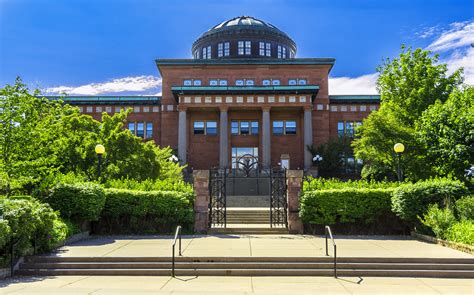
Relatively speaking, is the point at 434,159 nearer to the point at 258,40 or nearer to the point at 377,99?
the point at 377,99

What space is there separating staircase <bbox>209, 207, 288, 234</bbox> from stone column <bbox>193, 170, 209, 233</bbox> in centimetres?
47

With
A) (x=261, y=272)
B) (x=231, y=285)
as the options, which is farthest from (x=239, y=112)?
(x=231, y=285)

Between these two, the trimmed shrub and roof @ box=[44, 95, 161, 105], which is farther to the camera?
roof @ box=[44, 95, 161, 105]

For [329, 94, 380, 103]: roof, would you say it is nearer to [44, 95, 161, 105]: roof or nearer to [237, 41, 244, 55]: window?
[237, 41, 244, 55]: window

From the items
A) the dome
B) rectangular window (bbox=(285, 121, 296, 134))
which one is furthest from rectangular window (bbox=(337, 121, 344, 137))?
the dome

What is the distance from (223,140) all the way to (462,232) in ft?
117

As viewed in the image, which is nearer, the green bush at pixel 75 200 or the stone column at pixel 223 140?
the green bush at pixel 75 200

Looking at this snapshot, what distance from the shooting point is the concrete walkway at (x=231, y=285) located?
935 cm

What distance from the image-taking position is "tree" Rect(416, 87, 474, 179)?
21594 mm

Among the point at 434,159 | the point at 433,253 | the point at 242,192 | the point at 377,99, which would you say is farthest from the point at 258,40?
the point at 433,253

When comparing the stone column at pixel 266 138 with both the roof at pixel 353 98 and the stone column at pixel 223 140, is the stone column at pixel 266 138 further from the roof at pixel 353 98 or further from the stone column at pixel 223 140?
the roof at pixel 353 98

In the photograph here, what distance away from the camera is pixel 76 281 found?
1037 cm

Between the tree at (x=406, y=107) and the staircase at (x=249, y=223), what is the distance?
11012mm

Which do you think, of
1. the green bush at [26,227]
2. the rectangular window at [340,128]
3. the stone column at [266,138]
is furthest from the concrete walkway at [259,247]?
the rectangular window at [340,128]
